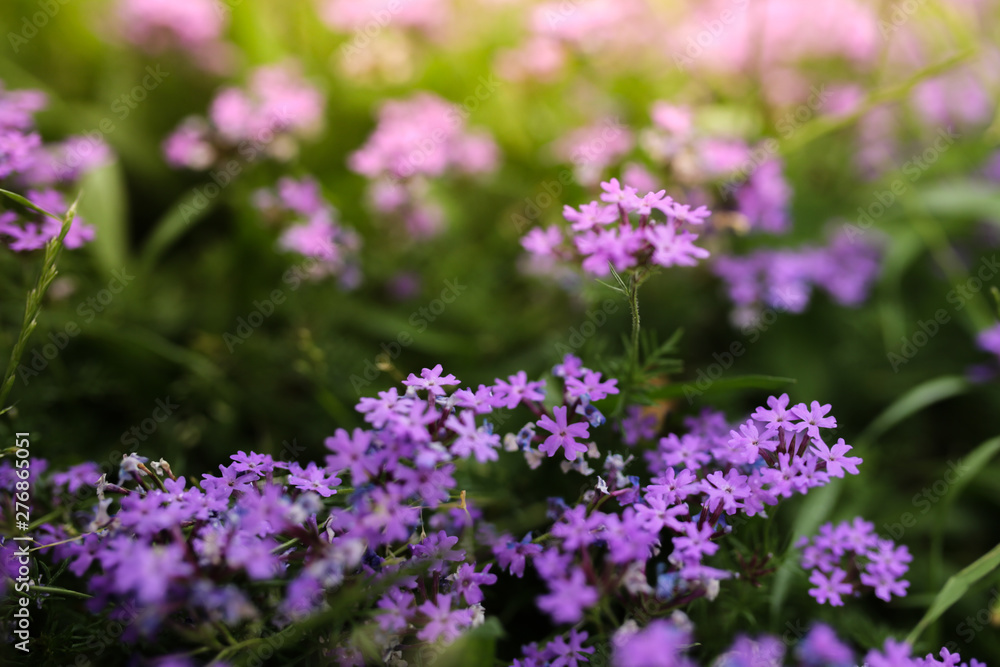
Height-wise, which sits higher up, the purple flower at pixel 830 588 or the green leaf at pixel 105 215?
the green leaf at pixel 105 215

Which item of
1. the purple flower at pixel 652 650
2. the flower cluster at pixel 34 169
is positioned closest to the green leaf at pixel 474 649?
the purple flower at pixel 652 650

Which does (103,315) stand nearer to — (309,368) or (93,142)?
(93,142)

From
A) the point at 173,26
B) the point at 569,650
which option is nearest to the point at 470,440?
the point at 569,650

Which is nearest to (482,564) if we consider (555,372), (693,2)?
(555,372)

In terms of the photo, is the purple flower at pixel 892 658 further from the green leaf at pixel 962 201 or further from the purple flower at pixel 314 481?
the green leaf at pixel 962 201

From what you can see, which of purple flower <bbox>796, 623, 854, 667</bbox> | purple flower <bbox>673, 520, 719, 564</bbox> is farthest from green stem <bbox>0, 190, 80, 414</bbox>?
purple flower <bbox>796, 623, 854, 667</bbox>

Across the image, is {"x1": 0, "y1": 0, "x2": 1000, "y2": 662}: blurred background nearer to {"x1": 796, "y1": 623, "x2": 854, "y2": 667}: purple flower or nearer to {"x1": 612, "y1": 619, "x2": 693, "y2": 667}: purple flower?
{"x1": 796, "y1": 623, "x2": 854, "y2": 667}: purple flower

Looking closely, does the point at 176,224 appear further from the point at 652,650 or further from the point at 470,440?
the point at 652,650

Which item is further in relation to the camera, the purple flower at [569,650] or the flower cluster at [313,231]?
the flower cluster at [313,231]
